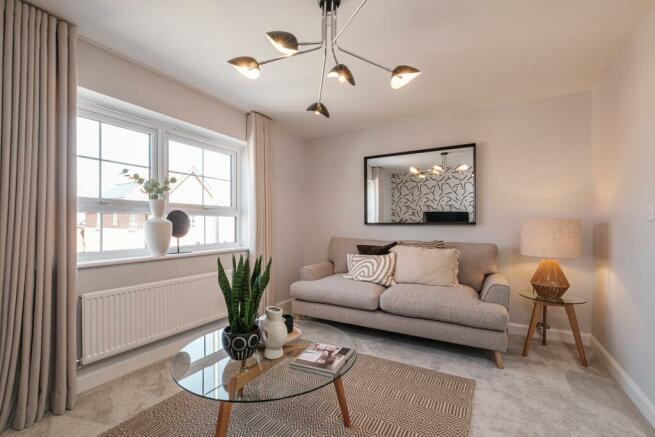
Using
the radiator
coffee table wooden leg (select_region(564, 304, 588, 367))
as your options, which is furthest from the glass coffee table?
coffee table wooden leg (select_region(564, 304, 588, 367))

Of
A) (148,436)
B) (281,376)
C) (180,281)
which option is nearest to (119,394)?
(148,436)

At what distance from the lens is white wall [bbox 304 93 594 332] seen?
8.91 feet

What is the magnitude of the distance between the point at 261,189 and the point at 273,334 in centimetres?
205

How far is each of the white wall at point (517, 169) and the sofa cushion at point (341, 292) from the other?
3.10 ft

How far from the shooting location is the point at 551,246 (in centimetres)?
233

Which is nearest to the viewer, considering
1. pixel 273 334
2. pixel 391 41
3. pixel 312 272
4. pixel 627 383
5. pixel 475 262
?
pixel 273 334

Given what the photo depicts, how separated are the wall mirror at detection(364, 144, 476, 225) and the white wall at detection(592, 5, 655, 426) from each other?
3.44 feet

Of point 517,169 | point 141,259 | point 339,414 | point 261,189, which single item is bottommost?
point 339,414

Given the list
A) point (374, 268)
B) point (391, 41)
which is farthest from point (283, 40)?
point (374, 268)

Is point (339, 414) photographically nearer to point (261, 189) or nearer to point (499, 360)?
point (499, 360)

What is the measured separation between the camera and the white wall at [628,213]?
67.3 inches

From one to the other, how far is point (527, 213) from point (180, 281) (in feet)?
10.8

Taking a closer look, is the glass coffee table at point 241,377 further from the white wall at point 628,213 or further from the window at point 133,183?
the white wall at point 628,213

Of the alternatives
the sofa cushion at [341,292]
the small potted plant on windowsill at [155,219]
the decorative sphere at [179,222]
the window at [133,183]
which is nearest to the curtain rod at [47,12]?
the window at [133,183]
